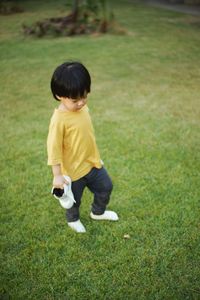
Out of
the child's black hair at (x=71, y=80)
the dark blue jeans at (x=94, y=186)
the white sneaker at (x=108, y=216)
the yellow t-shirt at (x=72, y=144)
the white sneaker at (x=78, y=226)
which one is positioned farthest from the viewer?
the white sneaker at (x=108, y=216)

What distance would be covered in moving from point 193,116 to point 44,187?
8.40ft

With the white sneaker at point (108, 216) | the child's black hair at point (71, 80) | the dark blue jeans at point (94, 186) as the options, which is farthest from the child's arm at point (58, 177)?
the white sneaker at point (108, 216)

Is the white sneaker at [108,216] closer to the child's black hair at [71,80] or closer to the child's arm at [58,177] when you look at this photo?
the child's arm at [58,177]

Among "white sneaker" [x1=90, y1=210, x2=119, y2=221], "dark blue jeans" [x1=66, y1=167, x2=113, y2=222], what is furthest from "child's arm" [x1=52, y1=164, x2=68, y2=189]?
"white sneaker" [x1=90, y1=210, x2=119, y2=221]

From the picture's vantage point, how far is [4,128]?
4738 millimetres

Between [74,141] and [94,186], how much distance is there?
47cm

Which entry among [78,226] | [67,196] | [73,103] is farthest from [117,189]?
[73,103]

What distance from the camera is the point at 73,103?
238cm

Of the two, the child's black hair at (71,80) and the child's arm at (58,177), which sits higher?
the child's black hair at (71,80)

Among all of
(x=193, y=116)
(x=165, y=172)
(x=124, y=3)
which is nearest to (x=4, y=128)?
(x=165, y=172)

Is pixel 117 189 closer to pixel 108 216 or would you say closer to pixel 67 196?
pixel 108 216

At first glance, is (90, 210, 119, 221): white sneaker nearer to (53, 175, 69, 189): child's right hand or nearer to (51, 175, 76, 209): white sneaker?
(51, 175, 76, 209): white sneaker

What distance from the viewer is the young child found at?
2.29m

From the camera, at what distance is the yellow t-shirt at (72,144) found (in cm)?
245
